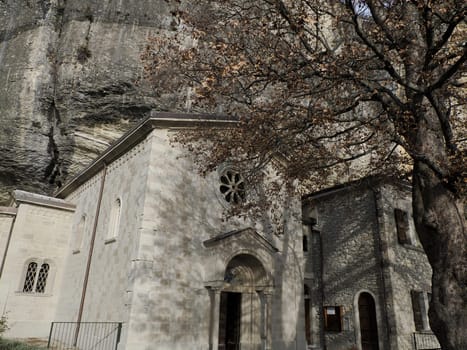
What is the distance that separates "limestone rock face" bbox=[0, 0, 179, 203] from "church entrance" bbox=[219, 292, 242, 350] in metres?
11.4

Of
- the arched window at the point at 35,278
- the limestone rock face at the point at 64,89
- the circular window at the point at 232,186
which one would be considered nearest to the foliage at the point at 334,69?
the circular window at the point at 232,186

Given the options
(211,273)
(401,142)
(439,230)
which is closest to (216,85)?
(401,142)

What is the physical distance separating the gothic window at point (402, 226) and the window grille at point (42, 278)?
14.2 m

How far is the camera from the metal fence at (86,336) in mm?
8969

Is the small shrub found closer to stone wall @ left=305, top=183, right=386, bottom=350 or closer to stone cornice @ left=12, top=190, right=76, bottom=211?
stone cornice @ left=12, top=190, right=76, bottom=211

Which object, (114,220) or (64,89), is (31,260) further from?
(64,89)

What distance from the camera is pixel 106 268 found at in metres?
10.6

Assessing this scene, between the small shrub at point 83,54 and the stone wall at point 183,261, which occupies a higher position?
the small shrub at point 83,54

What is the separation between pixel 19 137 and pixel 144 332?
13599mm

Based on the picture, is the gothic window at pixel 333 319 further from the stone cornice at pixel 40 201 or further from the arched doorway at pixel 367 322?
the stone cornice at pixel 40 201

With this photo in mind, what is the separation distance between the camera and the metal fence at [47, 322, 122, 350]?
8969 mm

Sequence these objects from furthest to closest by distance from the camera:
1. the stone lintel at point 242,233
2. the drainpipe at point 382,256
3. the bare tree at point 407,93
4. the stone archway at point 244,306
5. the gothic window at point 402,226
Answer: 1. the gothic window at point 402,226
2. the drainpipe at point 382,256
3. the stone archway at point 244,306
4. the stone lintel at point 242,233
5. the bare tree at point 407,93

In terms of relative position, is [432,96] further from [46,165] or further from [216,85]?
[46,165]

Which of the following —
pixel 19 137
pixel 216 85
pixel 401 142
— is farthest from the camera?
pixel 19 137
